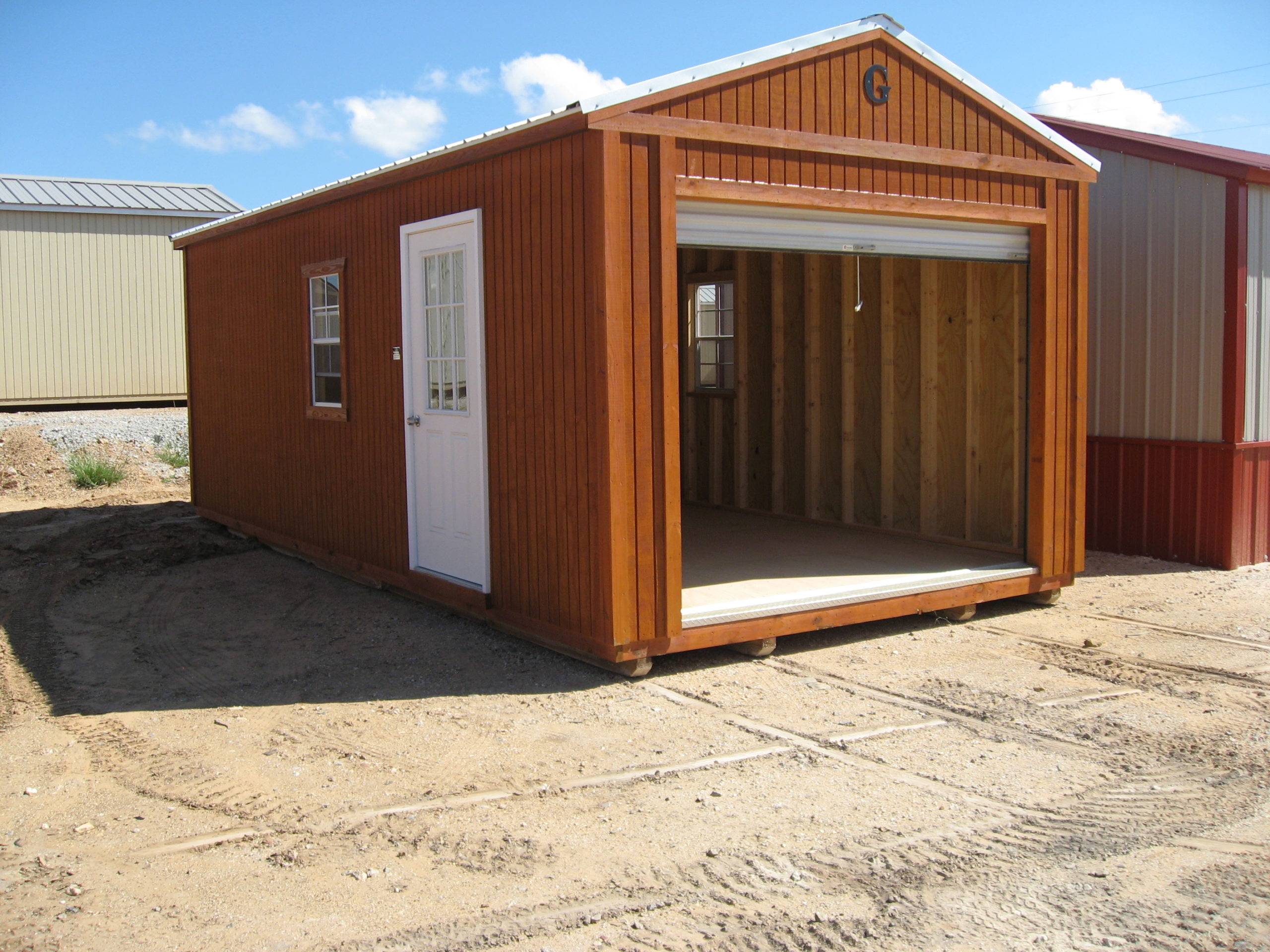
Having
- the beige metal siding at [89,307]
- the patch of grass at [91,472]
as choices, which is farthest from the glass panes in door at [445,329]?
the beige metal siding at [89,307]

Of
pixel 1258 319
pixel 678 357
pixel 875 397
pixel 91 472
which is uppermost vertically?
pixel 1258 319

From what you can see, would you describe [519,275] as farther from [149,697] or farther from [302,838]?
[302,838]

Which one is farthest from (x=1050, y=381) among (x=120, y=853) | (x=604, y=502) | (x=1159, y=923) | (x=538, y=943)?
(x=120, y=853)

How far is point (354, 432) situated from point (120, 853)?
182 inches

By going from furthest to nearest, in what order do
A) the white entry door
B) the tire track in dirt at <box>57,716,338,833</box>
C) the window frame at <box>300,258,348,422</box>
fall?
the window frame at <box>300,258,348,422</box> < the white entry door < the tire track in dirt at <box>57,716,338,833</box>

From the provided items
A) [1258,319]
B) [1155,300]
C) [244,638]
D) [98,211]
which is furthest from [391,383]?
[98,211]

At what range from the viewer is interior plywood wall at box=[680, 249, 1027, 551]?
321 inches

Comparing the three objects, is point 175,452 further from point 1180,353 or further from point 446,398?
point 1180,353

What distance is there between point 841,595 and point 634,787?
2492 mm

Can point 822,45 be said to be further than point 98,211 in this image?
No

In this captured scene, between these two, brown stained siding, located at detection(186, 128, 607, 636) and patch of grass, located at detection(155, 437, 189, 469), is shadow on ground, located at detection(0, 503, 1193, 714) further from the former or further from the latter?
patch of grass, located at detection(155, 437, 189, 469)

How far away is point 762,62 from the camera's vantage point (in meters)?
5.89

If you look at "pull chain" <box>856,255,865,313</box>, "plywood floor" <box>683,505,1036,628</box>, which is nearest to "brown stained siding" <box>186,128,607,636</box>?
"plywood floor" <box>683,505,1036,628</box>

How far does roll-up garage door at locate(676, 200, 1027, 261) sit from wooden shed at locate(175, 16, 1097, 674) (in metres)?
0.02
